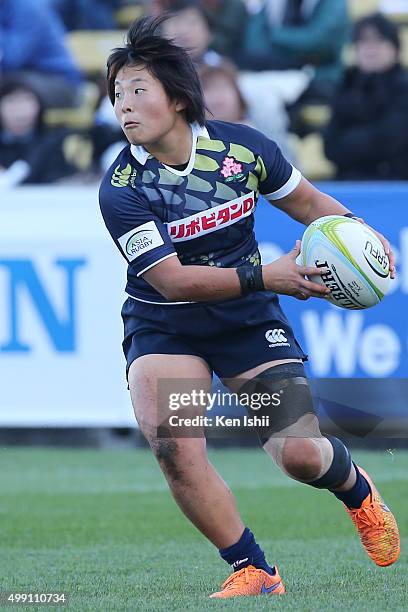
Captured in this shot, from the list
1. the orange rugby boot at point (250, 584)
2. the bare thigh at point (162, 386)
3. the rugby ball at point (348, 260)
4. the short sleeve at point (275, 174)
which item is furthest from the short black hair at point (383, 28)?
the orange rugby boot at point (250, 584)

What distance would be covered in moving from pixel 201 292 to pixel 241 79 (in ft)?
23.2

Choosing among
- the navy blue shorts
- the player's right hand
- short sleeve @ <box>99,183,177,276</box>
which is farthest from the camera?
the navy blue shorts

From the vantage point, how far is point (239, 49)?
39.7 feet

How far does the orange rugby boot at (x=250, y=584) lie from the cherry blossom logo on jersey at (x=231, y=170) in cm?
153

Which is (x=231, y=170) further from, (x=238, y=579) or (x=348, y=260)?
(x=238, y=579)

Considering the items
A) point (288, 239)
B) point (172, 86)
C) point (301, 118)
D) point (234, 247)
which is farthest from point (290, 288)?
point (301, 118)

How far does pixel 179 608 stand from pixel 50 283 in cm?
499

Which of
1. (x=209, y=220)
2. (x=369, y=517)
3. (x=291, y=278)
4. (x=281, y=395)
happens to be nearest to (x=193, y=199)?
(x=209, y=220)

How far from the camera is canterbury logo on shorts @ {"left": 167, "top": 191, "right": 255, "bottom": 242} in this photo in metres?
4.99

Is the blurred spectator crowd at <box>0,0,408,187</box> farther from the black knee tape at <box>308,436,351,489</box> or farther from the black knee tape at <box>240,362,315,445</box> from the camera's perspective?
the black knee tape at <box>308,436,351,489</box>

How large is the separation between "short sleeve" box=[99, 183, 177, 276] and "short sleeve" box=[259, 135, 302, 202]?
19.8 inches

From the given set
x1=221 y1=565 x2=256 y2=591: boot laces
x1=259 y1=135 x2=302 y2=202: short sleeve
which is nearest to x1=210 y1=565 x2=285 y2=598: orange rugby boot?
x1=221 y1=565 x2=256 y2=591: boot laces

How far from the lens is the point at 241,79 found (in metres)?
11.6

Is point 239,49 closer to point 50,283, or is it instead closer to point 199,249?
point 50,283
